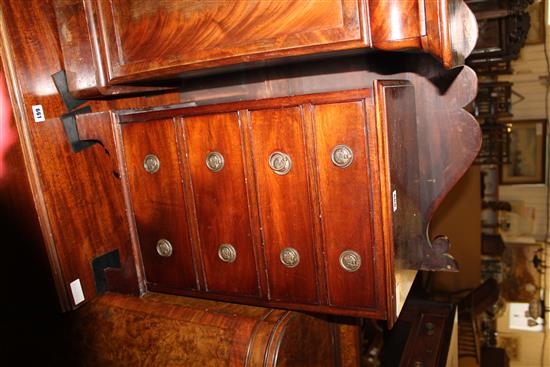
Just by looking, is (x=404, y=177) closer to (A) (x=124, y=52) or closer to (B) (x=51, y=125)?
(A) (x=124, y=52)

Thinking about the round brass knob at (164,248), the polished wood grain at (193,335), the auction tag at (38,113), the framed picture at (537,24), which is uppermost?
the framed picture at (537,24)

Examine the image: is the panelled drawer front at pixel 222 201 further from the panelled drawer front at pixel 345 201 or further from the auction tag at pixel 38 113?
the auction tag at pixel 38 113

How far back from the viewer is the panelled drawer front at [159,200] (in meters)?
1.18

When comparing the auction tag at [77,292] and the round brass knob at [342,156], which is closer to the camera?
the round brass knob at [342,156]

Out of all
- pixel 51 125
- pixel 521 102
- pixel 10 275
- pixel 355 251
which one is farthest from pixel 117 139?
pixel 521 102

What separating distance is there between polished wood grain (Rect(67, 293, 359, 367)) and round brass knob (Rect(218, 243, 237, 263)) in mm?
163

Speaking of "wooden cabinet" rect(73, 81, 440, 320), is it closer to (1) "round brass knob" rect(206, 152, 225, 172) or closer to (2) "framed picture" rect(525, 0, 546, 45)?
(1) "round brass knob" rect(206, 152, 225, 172)

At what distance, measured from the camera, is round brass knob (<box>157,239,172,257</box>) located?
1.25 metres

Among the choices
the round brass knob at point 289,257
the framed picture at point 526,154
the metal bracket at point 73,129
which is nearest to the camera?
the round brass knob at point 289,257

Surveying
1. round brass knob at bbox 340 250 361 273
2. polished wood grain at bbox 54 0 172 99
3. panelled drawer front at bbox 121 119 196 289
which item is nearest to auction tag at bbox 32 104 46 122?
polished wood grain at bbox 54 0 172 99

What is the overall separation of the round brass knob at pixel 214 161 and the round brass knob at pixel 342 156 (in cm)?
30

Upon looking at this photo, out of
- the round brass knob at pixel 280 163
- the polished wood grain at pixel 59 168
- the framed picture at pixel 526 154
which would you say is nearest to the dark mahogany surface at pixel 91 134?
the polished wood grain at pixel 59 168

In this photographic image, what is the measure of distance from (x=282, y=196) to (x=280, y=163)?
0.08 metres

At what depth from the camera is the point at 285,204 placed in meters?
1.05
